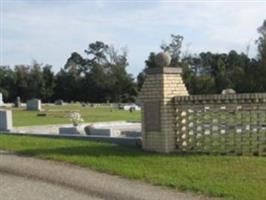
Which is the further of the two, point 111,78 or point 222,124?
point 111,78

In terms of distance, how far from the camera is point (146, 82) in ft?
48.2

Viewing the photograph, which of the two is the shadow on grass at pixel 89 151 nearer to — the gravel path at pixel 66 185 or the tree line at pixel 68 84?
Result: the gravel path at pixel 66 185

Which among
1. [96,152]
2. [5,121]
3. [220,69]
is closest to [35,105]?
[5,121]

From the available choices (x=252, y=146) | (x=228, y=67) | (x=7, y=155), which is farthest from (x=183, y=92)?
(x=228, y=67)

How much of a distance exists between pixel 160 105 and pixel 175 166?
8.73 feet

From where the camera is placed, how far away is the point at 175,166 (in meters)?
12.0

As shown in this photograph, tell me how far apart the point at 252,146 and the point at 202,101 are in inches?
60.5

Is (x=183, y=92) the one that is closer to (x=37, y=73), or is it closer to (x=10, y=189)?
(x=10, y=189)

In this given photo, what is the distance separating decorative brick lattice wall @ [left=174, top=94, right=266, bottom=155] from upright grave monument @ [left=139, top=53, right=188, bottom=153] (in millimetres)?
194

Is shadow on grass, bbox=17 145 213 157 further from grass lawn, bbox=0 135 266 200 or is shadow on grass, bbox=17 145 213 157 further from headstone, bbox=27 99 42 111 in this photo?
headstone, bbox=27 99 42 111

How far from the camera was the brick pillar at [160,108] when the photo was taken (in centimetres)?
1429

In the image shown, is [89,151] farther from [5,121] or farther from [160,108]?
[5,121]

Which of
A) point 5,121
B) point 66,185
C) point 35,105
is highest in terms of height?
point 35,105

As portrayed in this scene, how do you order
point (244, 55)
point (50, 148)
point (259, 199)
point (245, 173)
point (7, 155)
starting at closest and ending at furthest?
point (259, 199)
point (245, 173)
point (7, 155)
point (50, 148)
point (244, 55)
